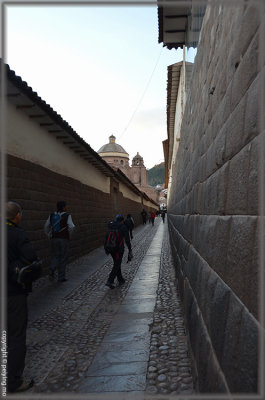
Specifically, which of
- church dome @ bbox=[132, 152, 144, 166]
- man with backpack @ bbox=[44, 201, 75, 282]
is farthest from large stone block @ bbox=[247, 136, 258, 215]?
church dome @ bbox=[132, 152, 144, 166]

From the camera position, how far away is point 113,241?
7.33m

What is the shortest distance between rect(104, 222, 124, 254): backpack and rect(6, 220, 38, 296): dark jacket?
4.06m

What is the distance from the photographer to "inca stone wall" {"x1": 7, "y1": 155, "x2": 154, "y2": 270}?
23.3 ft

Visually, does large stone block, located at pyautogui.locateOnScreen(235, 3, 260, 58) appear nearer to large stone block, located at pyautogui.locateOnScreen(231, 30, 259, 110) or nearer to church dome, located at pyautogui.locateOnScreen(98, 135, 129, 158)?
large stone block, located at pyautogui.locateOnScreen(231, 30, 259, 110)

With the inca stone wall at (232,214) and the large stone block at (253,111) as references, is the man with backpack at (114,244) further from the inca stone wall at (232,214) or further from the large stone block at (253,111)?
the large stone block at (253,111)

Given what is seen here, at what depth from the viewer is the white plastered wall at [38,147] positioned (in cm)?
704

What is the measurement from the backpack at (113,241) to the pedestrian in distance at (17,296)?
4054mm

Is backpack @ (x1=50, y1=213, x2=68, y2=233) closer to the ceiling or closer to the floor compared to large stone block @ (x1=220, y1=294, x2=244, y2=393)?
closer to the ceiling

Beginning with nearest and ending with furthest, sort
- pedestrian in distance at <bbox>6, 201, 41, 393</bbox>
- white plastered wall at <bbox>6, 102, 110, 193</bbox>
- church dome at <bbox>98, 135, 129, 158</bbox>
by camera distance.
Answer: pedestrian in distance at <bbox>6, 201, 41, 393</bbox> → white plastered wall at <bbox>6, 102, 110, 193</bbox> → church dome at <bbox>98, 135, 129, 158</bbox>

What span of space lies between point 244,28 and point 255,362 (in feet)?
5.48

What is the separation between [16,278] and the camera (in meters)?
3.16

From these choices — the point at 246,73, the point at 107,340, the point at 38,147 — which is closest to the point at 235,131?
the point at 246,73

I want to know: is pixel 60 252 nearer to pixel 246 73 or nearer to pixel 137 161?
pixel 246 73

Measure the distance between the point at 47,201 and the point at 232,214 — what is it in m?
7.22
